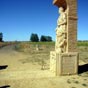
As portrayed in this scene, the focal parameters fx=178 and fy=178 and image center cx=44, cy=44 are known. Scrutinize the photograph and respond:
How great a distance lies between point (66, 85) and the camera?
9023mm

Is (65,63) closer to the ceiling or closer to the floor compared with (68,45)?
closer to the floor

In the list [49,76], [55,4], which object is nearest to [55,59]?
[49,76]

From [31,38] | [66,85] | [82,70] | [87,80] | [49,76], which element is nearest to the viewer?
[66,85]

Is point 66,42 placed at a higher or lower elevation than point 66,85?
higher

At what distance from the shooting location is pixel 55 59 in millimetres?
10945

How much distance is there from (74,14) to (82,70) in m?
3.74

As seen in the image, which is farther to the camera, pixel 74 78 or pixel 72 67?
pixel 72 67

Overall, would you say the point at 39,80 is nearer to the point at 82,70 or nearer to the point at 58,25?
the point at 82,70

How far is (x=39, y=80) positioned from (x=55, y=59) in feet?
5.77

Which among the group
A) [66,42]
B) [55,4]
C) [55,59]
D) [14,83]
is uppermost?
[55,4]

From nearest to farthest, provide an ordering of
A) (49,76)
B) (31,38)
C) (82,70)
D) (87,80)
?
(87,80), (49,76), (82,70), (31,38)

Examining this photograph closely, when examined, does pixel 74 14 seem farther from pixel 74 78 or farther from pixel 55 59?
pixel 74 78

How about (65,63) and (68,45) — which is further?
(68,45)

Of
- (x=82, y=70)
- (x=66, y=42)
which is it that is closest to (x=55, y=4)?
(x=66, y=42)
